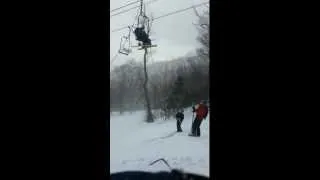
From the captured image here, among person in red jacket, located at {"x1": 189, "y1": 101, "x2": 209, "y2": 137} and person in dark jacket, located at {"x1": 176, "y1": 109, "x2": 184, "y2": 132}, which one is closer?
person in red jacket, located at {"x1": 189, "y1": 101, "x2": 209, "y2": 137}

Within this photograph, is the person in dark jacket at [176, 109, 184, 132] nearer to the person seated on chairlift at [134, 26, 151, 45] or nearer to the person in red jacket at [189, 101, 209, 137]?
the person in red jacket at [189, 101, 209, 137]

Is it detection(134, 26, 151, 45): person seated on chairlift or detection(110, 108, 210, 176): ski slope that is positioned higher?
detection(134, 26, 151, 45): person seated on chairlift

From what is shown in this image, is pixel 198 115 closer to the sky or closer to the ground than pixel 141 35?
closer to the ground

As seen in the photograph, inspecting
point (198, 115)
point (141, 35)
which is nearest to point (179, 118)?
point (198, 115)

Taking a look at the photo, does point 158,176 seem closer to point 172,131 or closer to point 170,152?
point 170,152

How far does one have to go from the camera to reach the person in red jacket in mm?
2333

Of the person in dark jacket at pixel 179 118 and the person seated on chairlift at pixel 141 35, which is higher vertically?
the person seated on chairlift at pixel 141 35

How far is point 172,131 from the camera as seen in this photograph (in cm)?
259

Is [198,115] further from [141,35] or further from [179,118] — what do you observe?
[141,35]

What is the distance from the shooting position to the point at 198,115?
2.45m

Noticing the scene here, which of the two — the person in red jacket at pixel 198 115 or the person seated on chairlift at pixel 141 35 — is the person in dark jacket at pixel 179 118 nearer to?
the person in red jacket at pixel 198 115

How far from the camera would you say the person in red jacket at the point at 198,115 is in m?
2.33
